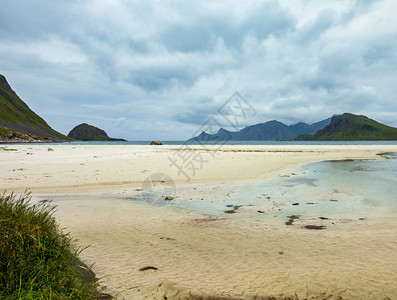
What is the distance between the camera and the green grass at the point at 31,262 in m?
3.72

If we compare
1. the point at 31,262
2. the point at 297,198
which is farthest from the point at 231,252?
the point at 297,198

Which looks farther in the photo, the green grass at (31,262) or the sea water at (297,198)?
the sea water at (297,198)

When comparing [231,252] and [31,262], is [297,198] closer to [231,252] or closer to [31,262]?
[231,252]

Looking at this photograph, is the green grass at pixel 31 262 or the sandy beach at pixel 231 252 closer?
the green grass at pixel 31 262

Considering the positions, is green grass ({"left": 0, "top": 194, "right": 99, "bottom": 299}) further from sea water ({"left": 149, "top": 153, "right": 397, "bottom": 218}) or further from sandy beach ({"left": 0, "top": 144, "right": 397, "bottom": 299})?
sea water ({"left": 149, "top": 153, "right": 397, "bottom": 218})

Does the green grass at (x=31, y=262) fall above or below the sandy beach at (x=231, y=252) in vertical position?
above

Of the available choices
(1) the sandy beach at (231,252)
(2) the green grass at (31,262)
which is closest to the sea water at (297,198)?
(1) the sandy beach at (231,252)

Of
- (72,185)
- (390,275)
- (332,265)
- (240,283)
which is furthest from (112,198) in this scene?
(390,275)

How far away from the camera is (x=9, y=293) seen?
144 inches

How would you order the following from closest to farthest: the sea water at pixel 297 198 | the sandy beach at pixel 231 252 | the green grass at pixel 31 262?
the green grass at pixel 31 262
the sandy beach at pixel 231 252
the sea water at pixel 297 198

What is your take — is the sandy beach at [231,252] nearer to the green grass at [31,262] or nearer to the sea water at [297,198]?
the sea water at [297,198]

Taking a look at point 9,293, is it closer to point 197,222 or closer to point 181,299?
point 181,299

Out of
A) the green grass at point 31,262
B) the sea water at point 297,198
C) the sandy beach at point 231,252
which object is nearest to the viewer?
the green grass at point 31,262

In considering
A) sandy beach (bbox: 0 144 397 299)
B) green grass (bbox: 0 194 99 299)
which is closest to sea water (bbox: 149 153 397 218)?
sandy beach (bbox: 0 144 397 299)
